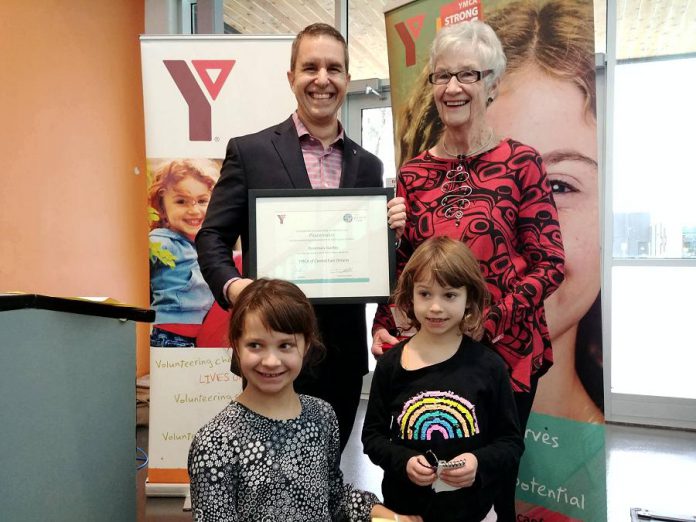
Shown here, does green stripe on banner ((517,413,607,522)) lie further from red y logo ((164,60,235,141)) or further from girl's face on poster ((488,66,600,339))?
red y logo ((164,60,235,141))

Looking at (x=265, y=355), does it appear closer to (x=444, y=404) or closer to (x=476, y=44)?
(x=444, y=404)

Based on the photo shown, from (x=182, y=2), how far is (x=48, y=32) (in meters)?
1.24

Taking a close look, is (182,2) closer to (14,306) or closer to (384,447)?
(14,306)

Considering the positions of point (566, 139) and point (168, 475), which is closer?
point (566, 139)

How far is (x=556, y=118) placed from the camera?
227 cm

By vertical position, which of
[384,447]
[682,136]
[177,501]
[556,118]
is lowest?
[177,501]

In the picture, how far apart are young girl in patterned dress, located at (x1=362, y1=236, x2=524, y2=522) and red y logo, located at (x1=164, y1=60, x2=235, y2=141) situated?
2.07m

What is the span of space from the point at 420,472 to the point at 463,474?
0.34ft

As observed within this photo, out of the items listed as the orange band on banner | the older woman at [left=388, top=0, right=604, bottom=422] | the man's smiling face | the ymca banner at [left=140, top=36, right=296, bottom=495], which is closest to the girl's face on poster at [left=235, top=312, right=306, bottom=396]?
the man's smiling face

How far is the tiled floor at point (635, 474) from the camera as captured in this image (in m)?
3.24

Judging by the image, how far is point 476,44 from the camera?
5.89ft

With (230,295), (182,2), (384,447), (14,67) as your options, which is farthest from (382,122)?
(384,447)

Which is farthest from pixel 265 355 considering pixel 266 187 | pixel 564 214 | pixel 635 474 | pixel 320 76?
pixel 635 474

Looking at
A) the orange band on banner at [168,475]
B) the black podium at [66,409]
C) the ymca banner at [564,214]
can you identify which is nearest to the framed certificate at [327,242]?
the black podium at [66,409]
